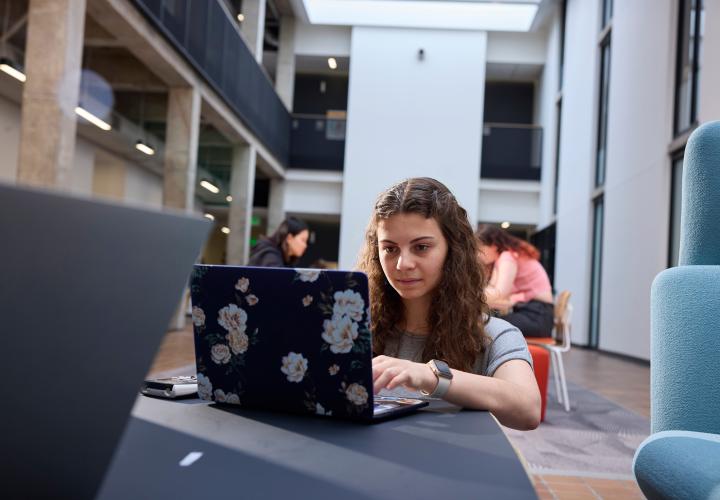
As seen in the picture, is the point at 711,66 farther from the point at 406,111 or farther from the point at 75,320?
the point at 406,111

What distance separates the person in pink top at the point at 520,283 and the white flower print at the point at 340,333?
10.5ft

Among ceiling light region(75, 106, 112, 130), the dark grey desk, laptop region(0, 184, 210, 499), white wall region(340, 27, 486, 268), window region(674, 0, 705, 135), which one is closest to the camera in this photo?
laptop region(0, 184, 210, 499)

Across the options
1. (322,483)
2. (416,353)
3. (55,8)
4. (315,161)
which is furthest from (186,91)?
(322,483)

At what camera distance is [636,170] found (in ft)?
29.0

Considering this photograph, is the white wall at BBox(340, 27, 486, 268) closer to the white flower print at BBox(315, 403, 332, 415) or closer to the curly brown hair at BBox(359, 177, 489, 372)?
the curly brown hair at BBox(359, 177, 489, 372)

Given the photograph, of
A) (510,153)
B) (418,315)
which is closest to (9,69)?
(418,315)

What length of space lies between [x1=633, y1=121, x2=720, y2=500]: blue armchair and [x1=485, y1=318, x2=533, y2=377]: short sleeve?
0.29m

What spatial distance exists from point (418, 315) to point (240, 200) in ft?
35.7

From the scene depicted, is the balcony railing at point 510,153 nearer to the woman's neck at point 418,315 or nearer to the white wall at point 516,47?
the white wall at point 516,47

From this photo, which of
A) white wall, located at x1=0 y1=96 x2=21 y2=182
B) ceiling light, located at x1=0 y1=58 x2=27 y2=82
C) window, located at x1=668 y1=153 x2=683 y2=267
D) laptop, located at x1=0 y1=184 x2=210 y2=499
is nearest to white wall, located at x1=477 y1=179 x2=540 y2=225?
window, located at x1=668 y1=153 x2=683 y2=267

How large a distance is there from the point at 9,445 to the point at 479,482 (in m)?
0.48

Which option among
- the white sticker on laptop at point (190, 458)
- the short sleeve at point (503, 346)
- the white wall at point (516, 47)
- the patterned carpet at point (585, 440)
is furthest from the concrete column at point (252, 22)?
the white sticker on laptop at point (190, 458)

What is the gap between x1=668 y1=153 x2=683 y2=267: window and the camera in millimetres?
7543

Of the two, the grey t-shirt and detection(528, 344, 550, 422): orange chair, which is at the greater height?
the grey t-shirt
